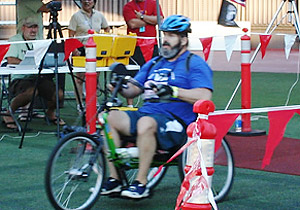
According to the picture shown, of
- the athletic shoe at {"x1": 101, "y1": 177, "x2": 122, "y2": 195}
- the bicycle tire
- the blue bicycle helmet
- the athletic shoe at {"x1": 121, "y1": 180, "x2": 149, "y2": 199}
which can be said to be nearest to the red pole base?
the athletic shoe at {"x1": 121, "y1": 180, "x2": 149, "y2": 199}

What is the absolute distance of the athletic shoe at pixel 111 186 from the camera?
5602 mm

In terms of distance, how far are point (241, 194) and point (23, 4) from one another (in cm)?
533

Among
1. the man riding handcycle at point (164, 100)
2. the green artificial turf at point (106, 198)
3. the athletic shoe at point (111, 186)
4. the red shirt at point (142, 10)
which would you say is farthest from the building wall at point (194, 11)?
the athletic shoe at point (111, 186)

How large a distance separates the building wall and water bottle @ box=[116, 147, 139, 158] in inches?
825

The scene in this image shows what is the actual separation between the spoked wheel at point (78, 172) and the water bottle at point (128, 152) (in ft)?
0.46

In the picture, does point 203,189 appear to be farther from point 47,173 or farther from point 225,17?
point 225,17

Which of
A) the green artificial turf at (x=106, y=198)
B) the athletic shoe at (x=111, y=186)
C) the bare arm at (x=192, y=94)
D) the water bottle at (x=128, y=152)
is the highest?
the bare arm at (x=192, y=94)

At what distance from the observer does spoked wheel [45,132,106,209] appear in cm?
536

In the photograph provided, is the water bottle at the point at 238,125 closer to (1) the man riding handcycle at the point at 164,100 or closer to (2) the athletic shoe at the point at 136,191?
(1) the man riding handcycle at the point at 164,100

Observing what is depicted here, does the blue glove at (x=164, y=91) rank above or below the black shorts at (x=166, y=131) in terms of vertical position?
above

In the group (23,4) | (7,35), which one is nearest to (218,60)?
(7,35)

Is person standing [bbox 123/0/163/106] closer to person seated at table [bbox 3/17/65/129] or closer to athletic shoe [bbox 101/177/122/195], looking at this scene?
person seated at table [bbox 3/17/65/129]

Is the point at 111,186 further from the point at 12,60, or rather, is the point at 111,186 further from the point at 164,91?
the point at 12,60

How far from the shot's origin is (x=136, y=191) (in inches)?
218
